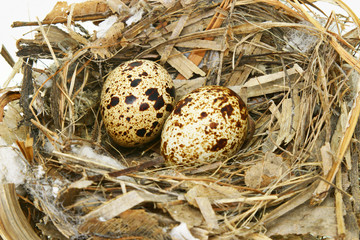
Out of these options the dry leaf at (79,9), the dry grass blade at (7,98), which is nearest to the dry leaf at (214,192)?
the dry grass blade at (7,98)

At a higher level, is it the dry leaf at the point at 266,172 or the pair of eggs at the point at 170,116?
the pair of eggs at the point at 170,116

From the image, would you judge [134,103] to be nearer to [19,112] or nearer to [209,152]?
[209,152]

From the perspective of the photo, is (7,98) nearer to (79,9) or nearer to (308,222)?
(79,9)

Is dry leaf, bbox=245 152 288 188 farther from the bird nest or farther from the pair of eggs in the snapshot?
the pair of eggs

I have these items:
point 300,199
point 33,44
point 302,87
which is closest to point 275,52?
point 302,87

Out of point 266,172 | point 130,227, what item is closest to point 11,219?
point 130,227

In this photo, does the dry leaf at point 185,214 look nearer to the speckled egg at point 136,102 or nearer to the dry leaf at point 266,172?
the dry leaf at point 266,172
